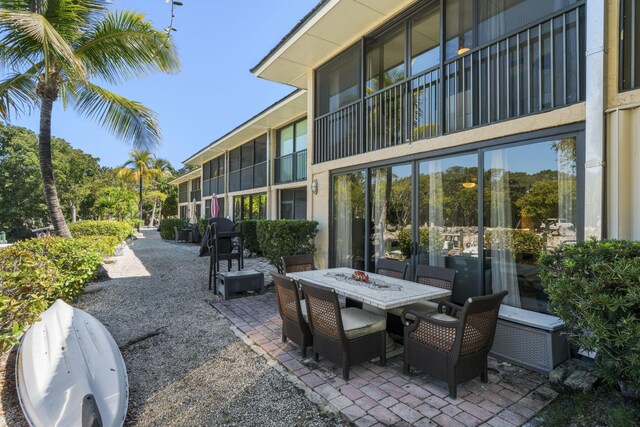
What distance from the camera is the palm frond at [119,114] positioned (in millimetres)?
7555

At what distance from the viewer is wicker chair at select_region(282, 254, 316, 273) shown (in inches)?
223

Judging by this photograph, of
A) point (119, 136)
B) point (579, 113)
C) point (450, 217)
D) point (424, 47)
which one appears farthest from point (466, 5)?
point (119, 136)

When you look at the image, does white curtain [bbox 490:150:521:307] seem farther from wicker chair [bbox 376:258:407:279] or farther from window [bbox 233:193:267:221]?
window [bbox 233:193:267:221]

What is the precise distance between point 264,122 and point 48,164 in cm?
800

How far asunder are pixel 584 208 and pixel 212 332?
5192 mm

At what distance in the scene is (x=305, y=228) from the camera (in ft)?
25.8

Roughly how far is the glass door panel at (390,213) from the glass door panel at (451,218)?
1.03ft

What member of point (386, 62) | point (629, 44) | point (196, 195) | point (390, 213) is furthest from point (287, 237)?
point (196, 195)

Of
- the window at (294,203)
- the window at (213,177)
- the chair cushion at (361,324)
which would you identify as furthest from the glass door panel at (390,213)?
the window at (213,177)

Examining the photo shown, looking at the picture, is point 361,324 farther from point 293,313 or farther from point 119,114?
point 119,114

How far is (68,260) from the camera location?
575 cm

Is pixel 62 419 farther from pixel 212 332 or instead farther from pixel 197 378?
pixel 212 332

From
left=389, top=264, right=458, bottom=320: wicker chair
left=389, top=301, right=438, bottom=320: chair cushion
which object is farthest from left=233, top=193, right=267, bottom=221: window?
left=389, top=301, right=438, bottom=320: chair cushion

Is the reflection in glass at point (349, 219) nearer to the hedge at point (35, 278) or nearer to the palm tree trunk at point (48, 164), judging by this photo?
the hedge at point (35, 278)
